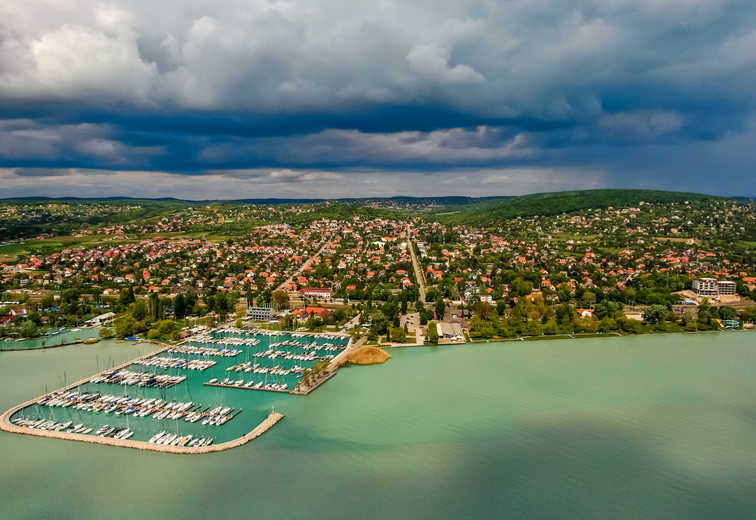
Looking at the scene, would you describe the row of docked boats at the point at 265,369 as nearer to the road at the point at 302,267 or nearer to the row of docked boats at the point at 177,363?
the row of docked boats at the point at 177,363

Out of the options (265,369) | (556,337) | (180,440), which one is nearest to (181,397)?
(180,440)

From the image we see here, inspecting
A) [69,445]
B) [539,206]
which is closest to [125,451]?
[69,445]

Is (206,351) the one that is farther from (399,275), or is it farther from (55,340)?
(399,275)

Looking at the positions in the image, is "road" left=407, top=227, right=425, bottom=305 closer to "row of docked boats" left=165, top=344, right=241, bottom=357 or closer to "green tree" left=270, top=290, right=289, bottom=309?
"green tree" left=270, top=290, right=289, bottom=309

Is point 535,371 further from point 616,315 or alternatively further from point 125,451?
point 125,451

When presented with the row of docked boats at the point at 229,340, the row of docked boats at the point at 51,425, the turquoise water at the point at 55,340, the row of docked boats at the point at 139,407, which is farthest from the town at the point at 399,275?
the row of docked boats at the point at 51,425

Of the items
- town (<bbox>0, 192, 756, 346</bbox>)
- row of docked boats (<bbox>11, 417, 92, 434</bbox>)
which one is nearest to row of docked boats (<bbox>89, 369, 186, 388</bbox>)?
row of docked boats (<bbox>11, 417, 92, 434</bbox>)
